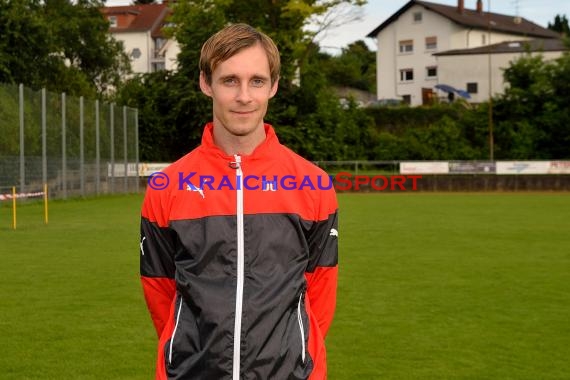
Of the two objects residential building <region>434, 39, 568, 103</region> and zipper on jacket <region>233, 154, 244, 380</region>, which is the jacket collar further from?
residential building <region>434, 39, 568, 103</region>

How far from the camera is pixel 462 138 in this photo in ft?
184

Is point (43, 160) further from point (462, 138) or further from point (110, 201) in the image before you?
point (462, 138)

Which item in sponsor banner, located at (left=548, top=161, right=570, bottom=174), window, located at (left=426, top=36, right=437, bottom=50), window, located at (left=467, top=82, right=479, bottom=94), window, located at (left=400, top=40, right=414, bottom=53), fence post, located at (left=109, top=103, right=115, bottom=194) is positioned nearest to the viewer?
fence post, located at (left=109, top=103, right=115, bottom=194)

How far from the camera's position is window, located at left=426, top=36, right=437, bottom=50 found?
84438mm

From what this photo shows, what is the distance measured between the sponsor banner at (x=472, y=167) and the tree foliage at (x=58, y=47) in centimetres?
2145

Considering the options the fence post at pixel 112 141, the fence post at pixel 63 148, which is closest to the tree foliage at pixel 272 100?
the fence post at pixel 112 141

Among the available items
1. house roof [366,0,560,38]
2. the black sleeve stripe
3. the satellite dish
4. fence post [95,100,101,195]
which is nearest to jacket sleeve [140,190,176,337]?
the black sleeve stripe

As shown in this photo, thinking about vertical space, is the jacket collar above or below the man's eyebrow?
below

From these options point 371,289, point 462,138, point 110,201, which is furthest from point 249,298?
point 462,138

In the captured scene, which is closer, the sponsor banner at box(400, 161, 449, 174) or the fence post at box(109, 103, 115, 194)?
the fence post at box(109, 103, 115, 194)

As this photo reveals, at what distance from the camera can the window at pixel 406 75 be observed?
85.2 meters

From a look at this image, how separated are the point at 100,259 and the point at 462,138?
42.6m

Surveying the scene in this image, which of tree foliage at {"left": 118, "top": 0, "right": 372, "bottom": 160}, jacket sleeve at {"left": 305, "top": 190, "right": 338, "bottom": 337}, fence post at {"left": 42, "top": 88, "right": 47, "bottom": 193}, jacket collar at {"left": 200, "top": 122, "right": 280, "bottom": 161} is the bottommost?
jacket sleeve at {"left": 305, "top": 190, "right": 338, "bottom": 337}

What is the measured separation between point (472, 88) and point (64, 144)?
1838 inches
